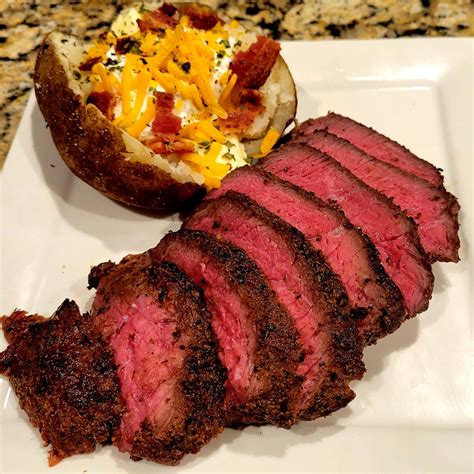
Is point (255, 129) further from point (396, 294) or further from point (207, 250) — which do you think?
point (396, 294)

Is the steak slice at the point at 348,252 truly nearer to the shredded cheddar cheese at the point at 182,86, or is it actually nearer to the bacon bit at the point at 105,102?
the shredded cheddar cheese at the point at 182,86

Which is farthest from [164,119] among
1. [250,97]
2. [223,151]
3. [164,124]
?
[250,97]

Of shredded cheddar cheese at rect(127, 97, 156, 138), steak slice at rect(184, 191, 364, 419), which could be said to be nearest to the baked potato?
shredded cheddar cheese at rect(127, 97, 156, 138)

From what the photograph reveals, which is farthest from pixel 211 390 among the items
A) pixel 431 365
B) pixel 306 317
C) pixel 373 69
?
pixel 373 69

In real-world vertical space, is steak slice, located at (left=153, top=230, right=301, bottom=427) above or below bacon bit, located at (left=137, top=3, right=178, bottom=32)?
below

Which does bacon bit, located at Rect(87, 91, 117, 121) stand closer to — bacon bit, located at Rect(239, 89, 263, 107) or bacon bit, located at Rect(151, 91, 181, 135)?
bacon bit, located at Rect(151, 91, 181, 135)

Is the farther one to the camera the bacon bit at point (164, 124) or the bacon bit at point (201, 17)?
the bacon bit at point (201, 17)

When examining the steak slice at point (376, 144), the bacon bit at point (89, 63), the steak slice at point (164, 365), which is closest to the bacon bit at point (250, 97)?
the steak slice at point (376, 144)
